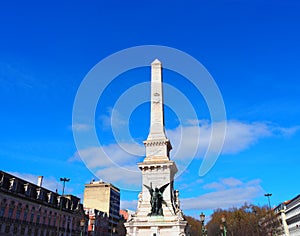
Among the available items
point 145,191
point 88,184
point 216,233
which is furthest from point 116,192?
point 145,191

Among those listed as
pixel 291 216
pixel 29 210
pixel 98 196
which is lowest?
pixel 29 210

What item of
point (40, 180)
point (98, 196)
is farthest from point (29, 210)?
point (98, 196)

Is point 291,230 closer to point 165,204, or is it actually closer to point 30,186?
point 165,204

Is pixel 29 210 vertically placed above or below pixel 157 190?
above

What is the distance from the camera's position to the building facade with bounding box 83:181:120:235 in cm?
9075

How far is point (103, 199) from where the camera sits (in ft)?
302

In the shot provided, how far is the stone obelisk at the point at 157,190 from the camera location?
33656 mm

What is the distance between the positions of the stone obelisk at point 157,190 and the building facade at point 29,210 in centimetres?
1411

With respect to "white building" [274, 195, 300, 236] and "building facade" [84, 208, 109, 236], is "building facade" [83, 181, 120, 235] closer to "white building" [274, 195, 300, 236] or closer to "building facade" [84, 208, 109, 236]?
"building facade" [84, 208, 109, 236]

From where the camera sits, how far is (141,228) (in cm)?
3416

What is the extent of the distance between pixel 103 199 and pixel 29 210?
43.8m

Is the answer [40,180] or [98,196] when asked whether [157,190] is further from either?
[98,196]

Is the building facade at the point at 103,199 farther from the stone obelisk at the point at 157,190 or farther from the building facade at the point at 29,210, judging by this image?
the stone obelisk at the point at 157,190

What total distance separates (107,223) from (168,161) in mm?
54825
